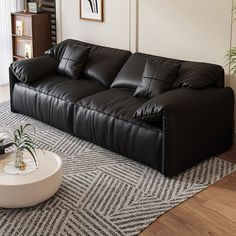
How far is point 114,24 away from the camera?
4559mm

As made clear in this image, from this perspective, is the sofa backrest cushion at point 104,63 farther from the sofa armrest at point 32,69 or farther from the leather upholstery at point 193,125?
Answer: the leather upholstery at point 193,125

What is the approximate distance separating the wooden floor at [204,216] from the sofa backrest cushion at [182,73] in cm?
84

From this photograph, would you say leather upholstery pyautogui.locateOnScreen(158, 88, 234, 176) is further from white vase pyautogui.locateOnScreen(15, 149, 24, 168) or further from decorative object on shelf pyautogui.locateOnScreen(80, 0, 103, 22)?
decorative object on shelf pyautogui.locateOnScreen(80, 0, 103, 22)

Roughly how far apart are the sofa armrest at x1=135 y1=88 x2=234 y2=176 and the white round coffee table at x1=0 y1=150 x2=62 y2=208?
31.1 inches

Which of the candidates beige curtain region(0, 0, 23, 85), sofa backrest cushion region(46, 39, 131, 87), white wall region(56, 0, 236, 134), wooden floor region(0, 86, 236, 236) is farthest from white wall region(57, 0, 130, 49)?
wooden floor region(0, 86, 236, 236)

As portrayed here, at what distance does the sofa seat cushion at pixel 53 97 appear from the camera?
388cm

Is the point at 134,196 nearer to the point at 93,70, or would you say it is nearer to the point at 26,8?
the point at 93,70

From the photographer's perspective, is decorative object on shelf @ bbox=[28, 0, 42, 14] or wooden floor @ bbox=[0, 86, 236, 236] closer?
wooden floor @ bbox=[0, 86, 236, 236]

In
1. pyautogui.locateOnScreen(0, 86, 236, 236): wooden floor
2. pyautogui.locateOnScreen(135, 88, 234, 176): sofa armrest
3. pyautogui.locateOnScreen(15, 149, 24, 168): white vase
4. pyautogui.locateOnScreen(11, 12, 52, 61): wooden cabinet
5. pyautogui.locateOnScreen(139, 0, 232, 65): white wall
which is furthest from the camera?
pyautogui.locateOnScreen(11, 12, 52, 61): wooden cabinet

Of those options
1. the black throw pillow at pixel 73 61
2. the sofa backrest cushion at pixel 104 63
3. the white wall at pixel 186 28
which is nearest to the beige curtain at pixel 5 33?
the black throw pillow at pixel 73 61

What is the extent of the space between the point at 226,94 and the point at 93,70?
1.37 m

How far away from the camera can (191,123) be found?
3.15 meters

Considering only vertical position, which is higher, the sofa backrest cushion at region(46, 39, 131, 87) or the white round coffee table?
the sofa backrest cushion at region(46, 39, 131, 87)

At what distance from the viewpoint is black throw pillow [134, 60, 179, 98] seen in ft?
11.6
